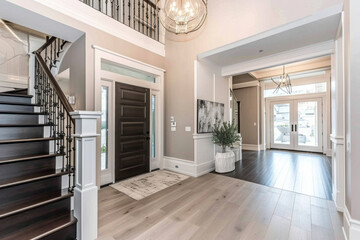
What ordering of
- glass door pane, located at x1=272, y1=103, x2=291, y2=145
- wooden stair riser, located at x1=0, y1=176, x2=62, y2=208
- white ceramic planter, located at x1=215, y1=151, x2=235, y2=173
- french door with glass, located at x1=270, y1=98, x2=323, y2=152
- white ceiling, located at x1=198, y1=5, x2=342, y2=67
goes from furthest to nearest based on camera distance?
glass door pane, located at x1=272, y1=103, x2=291, y2=145, french door with glass, located at x1=270, y1=98, x2=323, y2=152, white ceramic planter, located at x1=215, y1=151, x2=235, y2=173, white ceiling, located at x1=198, y1=5, x2=342, y2=67, wooden stair riser, located at x1=0, y1=176, x2=62, y2=208

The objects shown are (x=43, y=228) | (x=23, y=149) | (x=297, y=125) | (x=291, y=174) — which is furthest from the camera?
(x=297, y=125)

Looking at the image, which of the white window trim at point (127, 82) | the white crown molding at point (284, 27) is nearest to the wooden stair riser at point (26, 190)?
the white window trim at point (127, 82)

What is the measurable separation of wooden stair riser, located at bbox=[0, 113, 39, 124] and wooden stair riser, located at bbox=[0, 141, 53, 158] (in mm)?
625

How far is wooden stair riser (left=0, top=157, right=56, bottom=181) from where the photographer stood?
1837mm

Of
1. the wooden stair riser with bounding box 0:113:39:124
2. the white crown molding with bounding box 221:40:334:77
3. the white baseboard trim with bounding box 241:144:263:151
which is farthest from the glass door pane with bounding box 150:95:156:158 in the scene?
the white baseboard trim with bounding box 241:144:263:151

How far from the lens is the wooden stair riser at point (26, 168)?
6.03ft

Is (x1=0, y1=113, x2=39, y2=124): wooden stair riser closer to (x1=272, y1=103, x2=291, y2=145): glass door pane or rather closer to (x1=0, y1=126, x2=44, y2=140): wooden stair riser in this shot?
(x1=0, y1=126, x2=44, y2=140): wooden stair riser

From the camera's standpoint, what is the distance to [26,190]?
71.1 inches

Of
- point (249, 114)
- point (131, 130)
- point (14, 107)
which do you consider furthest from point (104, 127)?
point (249, 114)

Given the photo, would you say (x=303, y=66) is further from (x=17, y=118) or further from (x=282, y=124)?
(x=17, y=118)

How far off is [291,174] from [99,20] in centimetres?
548

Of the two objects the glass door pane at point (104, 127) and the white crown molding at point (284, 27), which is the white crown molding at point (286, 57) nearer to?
the white crown molding at point (284, 27)

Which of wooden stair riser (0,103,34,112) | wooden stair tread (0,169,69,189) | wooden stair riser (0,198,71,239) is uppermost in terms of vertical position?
wooden stair riser (0,103,34,112)

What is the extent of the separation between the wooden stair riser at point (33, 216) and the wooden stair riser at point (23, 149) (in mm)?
834
